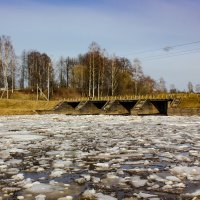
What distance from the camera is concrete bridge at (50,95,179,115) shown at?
4212 cm

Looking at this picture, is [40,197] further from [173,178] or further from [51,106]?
[51,106]

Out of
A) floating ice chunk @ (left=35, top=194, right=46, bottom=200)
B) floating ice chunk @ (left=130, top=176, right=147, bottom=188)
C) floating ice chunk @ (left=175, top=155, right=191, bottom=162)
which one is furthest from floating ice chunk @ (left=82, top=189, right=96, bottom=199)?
floating ice chunk @ (left=175, top=155, right=191, bottom=162)

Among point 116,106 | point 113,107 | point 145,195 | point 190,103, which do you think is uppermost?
point 190,103

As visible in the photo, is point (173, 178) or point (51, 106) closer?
point (173, 178)

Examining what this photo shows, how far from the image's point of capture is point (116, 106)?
44781 mm

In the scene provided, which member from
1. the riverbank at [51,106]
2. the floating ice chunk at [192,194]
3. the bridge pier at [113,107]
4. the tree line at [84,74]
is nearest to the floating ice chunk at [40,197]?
the floating ice chunk at [192,194]

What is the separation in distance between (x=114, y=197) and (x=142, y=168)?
88.1 inches

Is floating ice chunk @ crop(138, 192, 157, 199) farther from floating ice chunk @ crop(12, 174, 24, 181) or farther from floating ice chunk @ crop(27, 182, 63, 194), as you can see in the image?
floating ice chunk @ crop(12, 174, 24, 181)

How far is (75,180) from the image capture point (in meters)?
6.23

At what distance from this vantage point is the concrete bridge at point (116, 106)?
42.1 m

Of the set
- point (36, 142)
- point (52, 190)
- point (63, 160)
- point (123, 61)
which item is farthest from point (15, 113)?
point (123, 61)

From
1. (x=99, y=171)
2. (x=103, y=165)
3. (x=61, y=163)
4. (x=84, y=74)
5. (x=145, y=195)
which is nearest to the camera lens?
(x=145, y=195)

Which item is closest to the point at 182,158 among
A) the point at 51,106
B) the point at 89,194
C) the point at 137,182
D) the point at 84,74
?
the point at 137,182

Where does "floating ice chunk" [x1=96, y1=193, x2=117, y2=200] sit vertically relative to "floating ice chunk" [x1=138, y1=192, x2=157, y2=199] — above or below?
above
